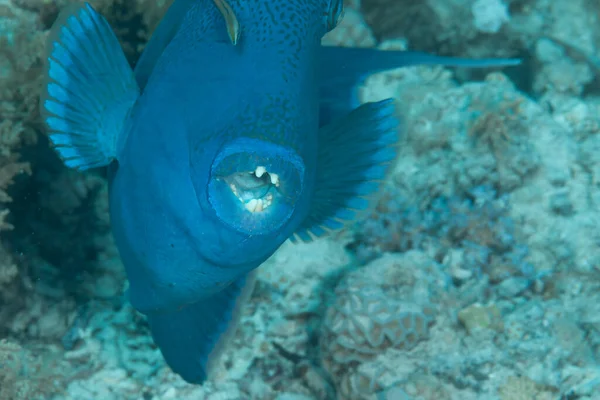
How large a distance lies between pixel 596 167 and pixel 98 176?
3.48 meters

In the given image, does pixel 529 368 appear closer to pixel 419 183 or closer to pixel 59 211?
pixel 419 183

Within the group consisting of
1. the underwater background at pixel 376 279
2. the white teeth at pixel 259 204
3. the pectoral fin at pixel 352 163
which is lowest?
the underwater background at pixel 376 279

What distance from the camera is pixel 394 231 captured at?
365 cm

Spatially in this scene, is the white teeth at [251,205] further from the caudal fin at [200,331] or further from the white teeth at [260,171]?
the caudal fin at [200,331]

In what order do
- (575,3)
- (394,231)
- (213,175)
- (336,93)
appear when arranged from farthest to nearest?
1. (575,3)
2. (394,231)
3. (336,93)
4. (213,175)

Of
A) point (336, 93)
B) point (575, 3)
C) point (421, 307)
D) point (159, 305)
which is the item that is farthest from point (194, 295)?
point (575, 3)

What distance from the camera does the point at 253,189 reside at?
1350mm

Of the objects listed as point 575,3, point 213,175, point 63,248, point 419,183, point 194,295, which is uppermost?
point 213,175

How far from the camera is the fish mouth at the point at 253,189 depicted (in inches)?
52.9

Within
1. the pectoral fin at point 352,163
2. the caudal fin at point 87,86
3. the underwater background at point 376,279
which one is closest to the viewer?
the caudal fin at point 87,86

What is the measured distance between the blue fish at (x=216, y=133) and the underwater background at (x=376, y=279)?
13.6 inches

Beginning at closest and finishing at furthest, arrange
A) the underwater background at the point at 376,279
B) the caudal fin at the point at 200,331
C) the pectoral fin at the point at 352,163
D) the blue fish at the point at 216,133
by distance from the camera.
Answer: the blue fish at the point at 216,133 → the pectoral fin at the point at 352,163 → the caudal fin at the point at 200,331 → the underwater background at the point at 376,279

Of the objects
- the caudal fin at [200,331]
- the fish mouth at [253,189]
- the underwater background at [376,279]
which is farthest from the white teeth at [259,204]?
the caudal fin at [200,331]

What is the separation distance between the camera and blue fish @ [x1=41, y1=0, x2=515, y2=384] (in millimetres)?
1399
